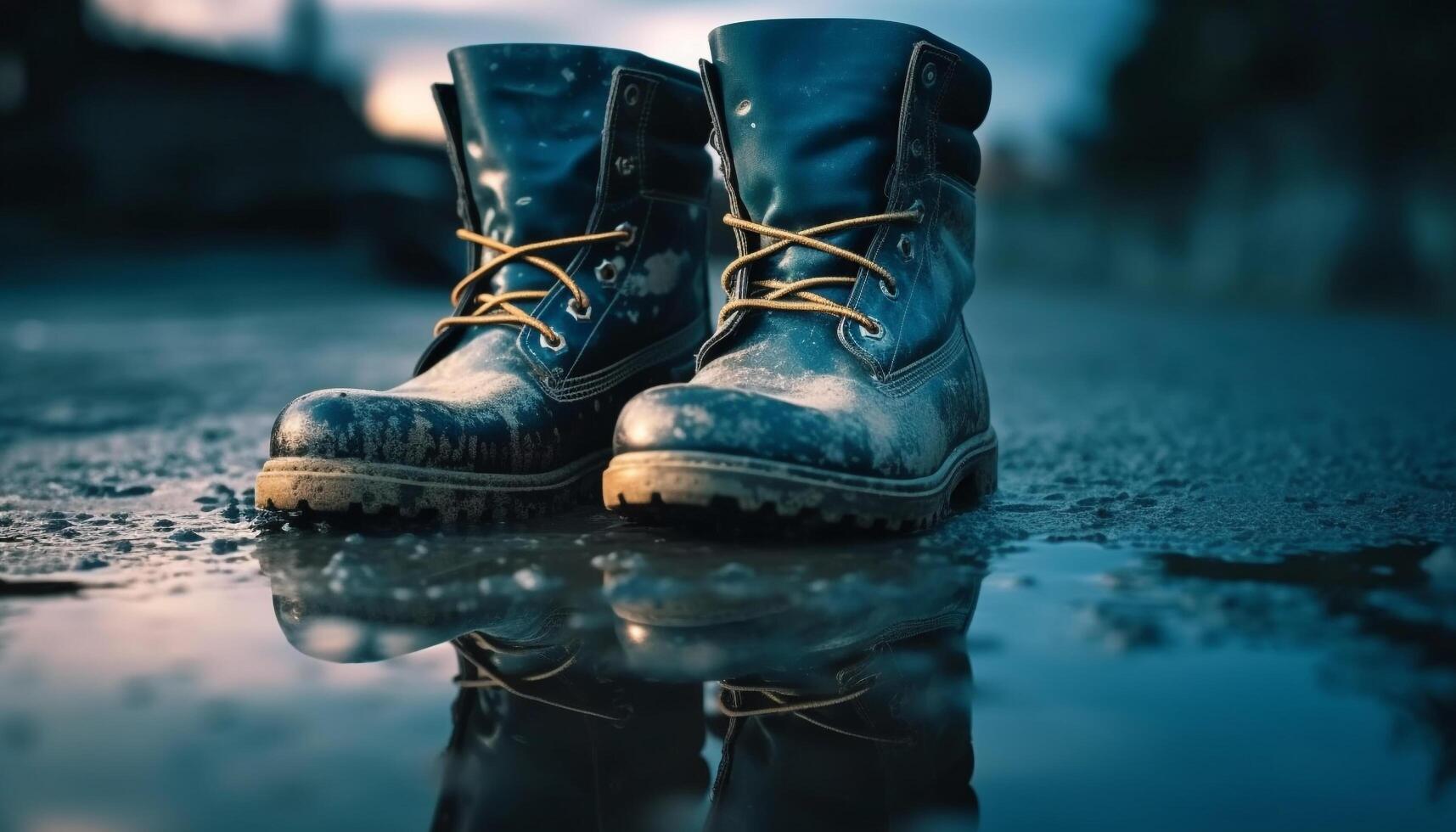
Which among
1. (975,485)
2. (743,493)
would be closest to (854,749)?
(743,493)

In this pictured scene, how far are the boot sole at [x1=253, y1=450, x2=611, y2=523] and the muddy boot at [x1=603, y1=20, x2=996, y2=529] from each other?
0.26 metres

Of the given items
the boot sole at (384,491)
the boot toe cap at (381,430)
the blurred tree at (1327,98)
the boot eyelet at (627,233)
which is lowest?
the boot sole at (384,491)

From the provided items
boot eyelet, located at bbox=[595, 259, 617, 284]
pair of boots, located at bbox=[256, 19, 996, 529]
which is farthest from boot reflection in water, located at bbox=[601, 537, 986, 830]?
boot eyelet, located at bbox=[595, 259, 617, 284]

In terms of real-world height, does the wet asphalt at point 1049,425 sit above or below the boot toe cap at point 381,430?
below

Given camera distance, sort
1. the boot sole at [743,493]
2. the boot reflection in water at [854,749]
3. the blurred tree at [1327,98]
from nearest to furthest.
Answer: the boot reflection in water at [854,749], the boot sole at [743,493], the blurred tree at [1327,98]

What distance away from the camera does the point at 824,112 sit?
1.40 meters

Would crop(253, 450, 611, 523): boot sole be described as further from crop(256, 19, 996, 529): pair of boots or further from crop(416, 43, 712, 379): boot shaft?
crop(416, 43, 712, 379): boot shaft

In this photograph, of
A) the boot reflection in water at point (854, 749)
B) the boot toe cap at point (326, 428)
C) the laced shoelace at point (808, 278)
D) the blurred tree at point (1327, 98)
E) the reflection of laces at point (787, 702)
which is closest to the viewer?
the boot reflection in water at point (854, 749)

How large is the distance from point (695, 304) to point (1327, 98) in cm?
1116

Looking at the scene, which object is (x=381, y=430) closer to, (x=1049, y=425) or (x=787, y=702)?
(x=787, y=702)

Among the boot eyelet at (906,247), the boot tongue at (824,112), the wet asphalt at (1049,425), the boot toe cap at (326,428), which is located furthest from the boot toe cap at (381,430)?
the boot eyelet at (906,247)

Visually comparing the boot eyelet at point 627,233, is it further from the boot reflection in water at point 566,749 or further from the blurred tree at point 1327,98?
the blurred tree at point 1327,98

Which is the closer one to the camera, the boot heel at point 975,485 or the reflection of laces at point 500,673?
the reflection of laces at point 500,673

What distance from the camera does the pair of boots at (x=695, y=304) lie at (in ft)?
3.89
